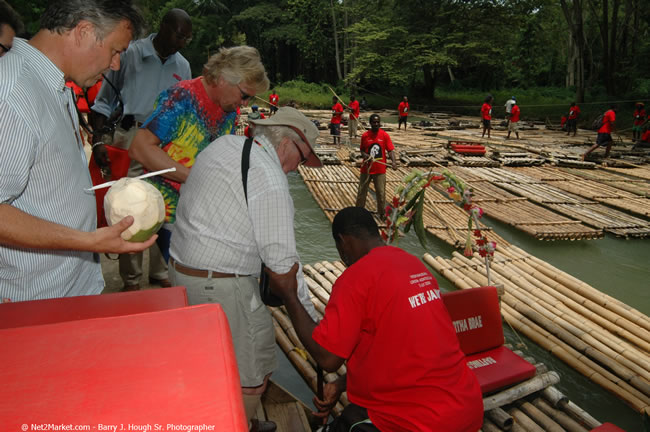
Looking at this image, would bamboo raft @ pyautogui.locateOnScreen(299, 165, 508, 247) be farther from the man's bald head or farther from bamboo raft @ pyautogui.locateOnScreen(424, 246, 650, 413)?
the man's bald head

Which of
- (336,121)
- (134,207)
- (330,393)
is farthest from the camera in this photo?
(336,121)

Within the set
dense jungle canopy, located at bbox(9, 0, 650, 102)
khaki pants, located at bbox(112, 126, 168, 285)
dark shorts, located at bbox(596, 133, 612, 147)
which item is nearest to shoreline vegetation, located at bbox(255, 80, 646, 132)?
dense jungle canopy, located at bbox(9, 0, 650, 102)

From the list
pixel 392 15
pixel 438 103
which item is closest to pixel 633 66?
pixel 438 103

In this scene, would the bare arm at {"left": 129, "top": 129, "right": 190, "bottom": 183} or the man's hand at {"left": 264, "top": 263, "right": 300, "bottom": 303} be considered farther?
the bare arm at {"left": 129, "top": 129, "right": 190, "bottom": 183}

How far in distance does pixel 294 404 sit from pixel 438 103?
29.3 meters

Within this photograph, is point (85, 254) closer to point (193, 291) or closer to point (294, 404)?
point (193, 291)

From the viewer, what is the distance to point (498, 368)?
2861mm

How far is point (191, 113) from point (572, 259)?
5.50m

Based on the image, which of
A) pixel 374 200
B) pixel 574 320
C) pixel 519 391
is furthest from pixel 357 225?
pixel 374 200

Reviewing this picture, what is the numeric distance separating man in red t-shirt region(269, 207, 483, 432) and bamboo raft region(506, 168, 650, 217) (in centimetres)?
755

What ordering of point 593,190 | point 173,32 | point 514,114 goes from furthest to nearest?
point 514,114, point 593,190, point 173,32

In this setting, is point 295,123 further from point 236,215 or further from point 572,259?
point 572,259

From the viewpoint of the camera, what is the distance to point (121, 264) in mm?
3471

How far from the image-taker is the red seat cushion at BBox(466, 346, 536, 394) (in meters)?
2.72
